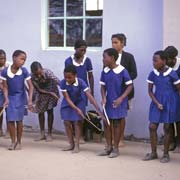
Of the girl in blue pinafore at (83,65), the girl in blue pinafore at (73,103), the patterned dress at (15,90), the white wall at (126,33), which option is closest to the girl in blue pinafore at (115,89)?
the girl in blue pinafore at (73,103)

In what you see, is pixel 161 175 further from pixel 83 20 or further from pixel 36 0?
pixel 36 0

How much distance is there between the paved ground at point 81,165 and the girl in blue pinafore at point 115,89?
0.37 meters

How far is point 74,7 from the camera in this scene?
341 inches

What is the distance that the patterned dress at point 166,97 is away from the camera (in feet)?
21.4

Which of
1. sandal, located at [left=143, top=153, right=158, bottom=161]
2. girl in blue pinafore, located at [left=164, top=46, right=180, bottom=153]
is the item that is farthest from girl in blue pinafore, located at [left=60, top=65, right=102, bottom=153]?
girl in blue pinafore, located at [left=164, top=46, right=180, bottom=153]

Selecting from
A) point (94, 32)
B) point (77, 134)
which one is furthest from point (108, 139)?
point (94, 32)

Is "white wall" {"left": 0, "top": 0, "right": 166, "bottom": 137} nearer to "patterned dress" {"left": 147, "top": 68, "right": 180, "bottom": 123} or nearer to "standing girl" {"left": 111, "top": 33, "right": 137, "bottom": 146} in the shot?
"standing girl" {"left": 111, "top": 33, "right": 137, "bottom": 146}

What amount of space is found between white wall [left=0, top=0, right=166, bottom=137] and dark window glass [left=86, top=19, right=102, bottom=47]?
0.22 metres

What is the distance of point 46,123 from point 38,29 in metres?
1.58

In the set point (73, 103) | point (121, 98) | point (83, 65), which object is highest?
point (83, 65)

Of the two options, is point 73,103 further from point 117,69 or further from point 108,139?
point 117,69

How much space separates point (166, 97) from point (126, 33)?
5.81 ft

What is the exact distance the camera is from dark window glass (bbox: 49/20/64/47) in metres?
8.80

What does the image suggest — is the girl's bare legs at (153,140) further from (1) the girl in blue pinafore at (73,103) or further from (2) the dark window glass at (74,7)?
(2) the dark window glass at (74,7)
